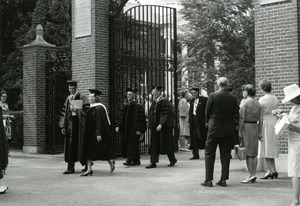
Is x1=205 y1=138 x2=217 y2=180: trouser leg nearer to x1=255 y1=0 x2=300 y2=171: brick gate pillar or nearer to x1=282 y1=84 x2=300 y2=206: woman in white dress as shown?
x1=282 y1=84 x2=300 y2=206: woman in white dress

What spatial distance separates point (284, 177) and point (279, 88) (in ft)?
6.79

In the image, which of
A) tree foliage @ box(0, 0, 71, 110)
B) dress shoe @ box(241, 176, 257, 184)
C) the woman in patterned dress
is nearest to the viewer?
dress shoe @ box(241, 176, 257, 184)

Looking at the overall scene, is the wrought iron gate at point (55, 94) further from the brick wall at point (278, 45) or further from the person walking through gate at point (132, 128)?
the brick wall at point (278, 45)

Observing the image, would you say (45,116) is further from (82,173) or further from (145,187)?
(145,187)

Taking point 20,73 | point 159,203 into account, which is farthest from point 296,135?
point 20,73

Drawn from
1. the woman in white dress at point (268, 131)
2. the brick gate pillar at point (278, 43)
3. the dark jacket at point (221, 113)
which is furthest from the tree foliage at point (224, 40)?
the dark jacket at point (221, 113)

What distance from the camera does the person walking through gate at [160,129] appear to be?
39.5 feet

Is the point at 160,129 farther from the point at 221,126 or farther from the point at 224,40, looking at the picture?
the point at 224,40

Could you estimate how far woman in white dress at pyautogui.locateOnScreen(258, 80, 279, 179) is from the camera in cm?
973

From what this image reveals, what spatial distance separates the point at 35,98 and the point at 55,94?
0.69 m

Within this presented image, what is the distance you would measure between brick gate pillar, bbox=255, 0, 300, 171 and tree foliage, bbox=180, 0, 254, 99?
2039cm

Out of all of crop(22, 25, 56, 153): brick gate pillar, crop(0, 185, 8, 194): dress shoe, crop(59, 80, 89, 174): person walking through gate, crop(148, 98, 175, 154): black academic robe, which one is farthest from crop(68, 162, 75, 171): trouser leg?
crop(22, 25, 56, 153): brick gate pillar

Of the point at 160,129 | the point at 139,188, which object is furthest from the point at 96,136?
the point at 139,188

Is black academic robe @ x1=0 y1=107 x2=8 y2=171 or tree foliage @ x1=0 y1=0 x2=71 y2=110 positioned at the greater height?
tree foliage @ x1=0 y1=0 x2=71 y2=110
